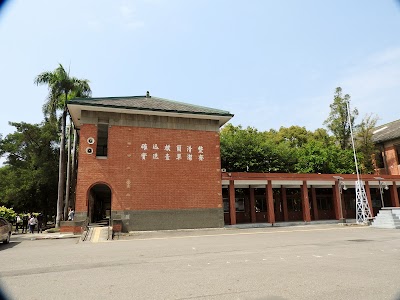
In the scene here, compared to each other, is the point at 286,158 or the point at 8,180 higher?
the point at 286,158

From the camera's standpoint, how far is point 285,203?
88.8ft

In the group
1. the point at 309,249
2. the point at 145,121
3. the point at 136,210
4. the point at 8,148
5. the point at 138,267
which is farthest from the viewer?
the point at 8,148

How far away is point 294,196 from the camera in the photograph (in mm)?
28141

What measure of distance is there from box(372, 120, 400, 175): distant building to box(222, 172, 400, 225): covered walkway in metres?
5.06

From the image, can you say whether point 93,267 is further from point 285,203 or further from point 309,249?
point 285,203

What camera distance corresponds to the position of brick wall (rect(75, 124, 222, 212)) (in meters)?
18.9

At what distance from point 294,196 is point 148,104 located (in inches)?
655

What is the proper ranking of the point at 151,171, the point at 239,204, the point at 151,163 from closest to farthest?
the point at 151,171, the point at 151,163, the point at 239,204

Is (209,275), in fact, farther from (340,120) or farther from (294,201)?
(340,120)

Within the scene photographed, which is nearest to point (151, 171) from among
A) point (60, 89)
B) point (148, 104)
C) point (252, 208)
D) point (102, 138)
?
point (148, 104)

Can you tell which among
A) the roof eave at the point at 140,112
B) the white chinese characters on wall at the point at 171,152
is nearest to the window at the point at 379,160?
the roof eave at the point at 140,112

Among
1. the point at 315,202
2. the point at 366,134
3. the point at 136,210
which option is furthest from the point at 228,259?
the point at 366,134

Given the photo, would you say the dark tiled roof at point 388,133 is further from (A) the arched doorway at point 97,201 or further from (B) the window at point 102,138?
(A) the arched doorway at point 97,201

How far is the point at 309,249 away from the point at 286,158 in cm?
2307
